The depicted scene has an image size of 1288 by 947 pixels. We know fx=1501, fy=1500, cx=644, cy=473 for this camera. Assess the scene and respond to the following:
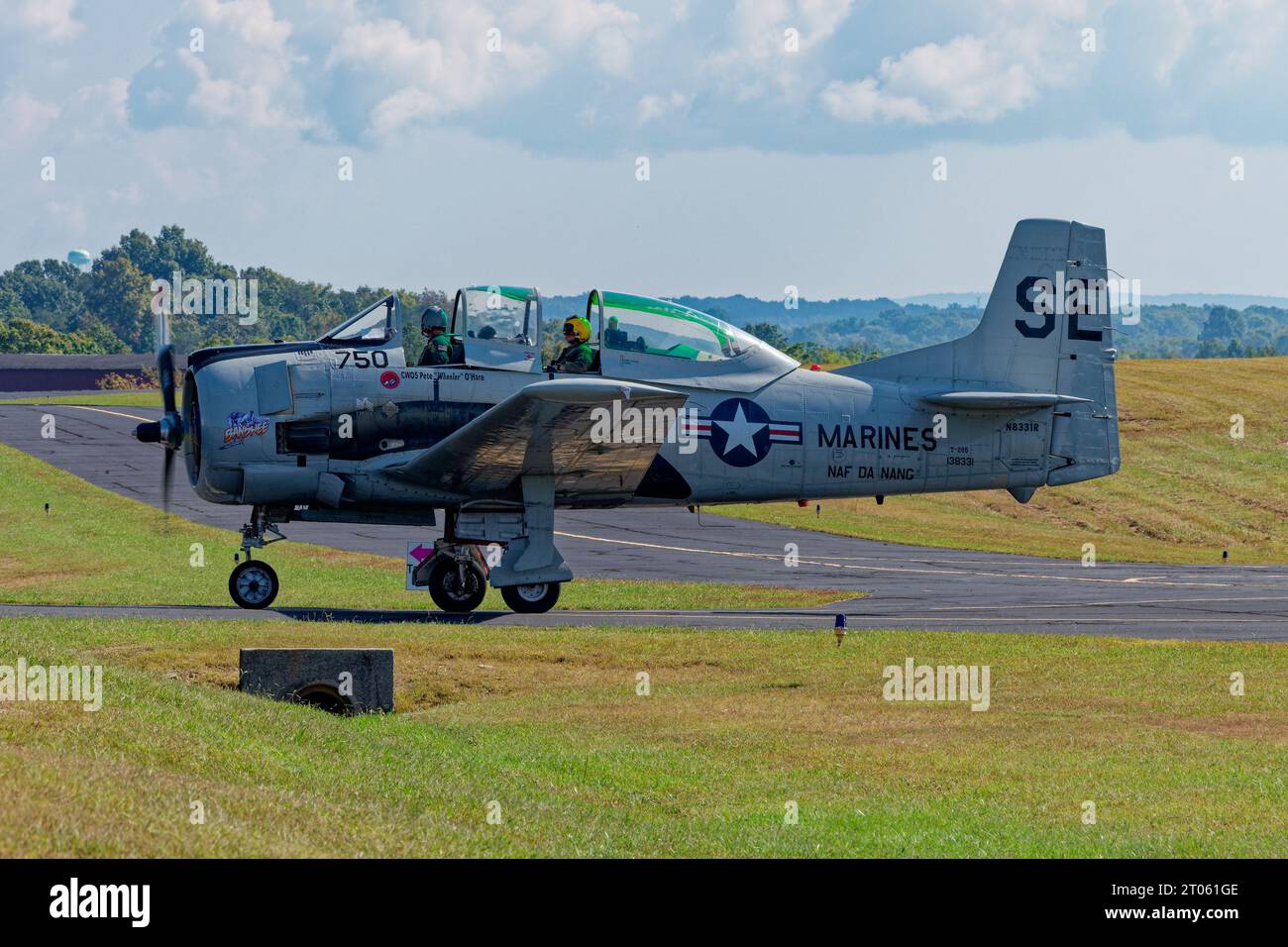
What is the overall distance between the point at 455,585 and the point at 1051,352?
447 inches

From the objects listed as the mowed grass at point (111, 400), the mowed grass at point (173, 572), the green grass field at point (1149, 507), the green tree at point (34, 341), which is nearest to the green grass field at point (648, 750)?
the mowed grass at point (173, 572)

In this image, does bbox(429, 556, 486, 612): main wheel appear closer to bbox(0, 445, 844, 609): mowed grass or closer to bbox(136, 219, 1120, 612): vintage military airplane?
bbox(136, 219, 1120, 612): vintage military airplane

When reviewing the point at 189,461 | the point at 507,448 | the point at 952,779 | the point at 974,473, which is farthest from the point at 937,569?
the point at 952,779

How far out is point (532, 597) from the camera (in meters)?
25.9

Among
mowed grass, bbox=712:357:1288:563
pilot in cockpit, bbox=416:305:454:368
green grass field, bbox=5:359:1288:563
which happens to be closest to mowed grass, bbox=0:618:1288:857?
pilot in cockpit, bbox=416:305:454:368

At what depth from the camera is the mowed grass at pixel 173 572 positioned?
96.7ft

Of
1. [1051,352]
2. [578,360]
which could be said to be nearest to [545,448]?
[578,360]

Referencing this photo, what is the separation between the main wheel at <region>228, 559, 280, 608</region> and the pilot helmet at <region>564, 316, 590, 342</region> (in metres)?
6.25

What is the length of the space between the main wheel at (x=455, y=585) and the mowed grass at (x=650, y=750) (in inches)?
99.0

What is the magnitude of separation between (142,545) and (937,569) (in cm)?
2194

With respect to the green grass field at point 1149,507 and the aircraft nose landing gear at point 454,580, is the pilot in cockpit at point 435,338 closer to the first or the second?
the aircraft nose landing gear at point 454,580

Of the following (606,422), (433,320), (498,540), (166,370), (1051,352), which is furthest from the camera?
(1051,352)

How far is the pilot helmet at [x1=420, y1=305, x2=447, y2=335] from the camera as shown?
24.2 m

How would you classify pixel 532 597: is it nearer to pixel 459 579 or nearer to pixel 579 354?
pixel 459 579
